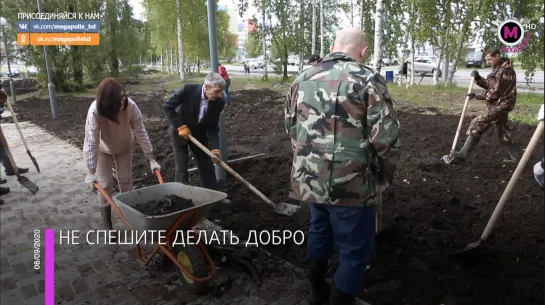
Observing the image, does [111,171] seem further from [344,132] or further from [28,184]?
[344,132]

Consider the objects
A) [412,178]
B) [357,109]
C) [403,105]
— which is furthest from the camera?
[403,105]

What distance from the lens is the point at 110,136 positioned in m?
3.11

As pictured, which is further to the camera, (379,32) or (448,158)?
(379,32)

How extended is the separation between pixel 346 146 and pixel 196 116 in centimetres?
207

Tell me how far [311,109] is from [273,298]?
4.20ft

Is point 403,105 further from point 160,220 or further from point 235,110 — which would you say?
point 160,220

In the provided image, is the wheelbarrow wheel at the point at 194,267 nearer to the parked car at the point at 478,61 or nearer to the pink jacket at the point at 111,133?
the pink jacket at the point at 111,133

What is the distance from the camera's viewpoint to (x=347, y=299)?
2166mm

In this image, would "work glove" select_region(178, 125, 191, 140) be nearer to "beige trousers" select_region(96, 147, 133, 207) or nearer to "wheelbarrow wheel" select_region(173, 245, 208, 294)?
"beige trousers" select_region(96, 147, 133, 207)

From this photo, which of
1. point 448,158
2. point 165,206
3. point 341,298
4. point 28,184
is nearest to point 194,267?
point 165,206

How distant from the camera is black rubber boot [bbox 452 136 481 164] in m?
4.92

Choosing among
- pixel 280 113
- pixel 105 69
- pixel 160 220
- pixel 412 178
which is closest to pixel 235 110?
pixel 280 113

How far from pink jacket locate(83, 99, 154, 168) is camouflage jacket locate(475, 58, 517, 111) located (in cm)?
409

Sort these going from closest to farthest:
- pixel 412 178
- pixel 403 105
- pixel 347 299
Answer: pixel 347 299 → pixel 412 178 → pixel 403 105
